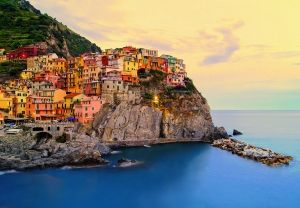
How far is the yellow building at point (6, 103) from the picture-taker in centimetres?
6569

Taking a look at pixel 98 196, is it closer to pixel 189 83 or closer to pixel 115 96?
pixel 115 96

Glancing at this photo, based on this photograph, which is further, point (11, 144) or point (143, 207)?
point (11, 144)

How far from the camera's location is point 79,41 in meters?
138

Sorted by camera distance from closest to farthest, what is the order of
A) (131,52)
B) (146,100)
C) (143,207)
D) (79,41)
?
(143,207) → (146,100) → (131,52) → (79,41)

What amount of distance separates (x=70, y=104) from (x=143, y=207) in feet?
118

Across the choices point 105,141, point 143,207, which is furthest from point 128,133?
point 143,207

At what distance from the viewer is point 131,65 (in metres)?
81.2

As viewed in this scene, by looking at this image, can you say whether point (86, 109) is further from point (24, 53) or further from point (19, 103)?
point (24, 53)

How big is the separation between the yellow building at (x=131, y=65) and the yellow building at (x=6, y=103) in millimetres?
23452

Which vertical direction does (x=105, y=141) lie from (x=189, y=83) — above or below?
below

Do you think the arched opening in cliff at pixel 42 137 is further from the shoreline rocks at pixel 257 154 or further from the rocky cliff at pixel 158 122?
the shoreline rocks at pixel 257 154

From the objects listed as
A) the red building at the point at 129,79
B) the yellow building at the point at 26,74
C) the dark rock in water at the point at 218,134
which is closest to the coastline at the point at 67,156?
the red building at the point at 129,79

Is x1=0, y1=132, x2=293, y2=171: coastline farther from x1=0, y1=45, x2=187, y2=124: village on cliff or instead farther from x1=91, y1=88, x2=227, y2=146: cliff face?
x1=0, y1=45, x2=187, y2=124: village on cliff

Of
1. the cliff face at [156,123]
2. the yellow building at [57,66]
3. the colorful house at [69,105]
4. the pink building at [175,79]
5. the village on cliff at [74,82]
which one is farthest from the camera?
the pink building at [175,79]
